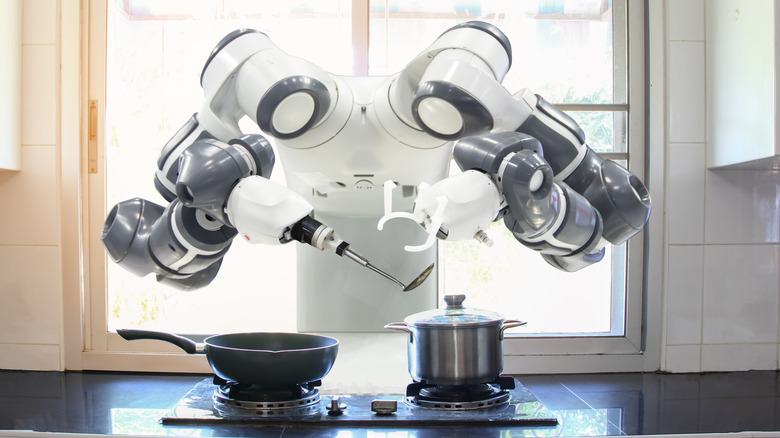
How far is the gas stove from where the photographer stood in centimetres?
90

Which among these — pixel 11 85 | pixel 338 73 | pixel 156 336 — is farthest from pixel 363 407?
pixel 11 85

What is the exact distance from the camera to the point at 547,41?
5.94 feet

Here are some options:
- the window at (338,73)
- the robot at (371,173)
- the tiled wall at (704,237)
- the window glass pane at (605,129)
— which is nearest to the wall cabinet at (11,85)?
the window at (338,73)

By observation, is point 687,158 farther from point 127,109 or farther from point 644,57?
point 127,109

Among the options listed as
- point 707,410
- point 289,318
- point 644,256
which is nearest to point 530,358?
point 644,256

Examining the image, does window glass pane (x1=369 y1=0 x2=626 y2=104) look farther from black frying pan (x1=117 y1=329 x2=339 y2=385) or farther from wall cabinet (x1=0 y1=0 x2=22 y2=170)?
black frying pan (x1=117 y1=329 x2=339 y2=385)

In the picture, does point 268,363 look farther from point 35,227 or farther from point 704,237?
point 704,237

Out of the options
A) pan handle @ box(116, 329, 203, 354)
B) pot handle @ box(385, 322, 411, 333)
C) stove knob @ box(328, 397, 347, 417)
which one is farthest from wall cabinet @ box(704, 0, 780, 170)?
pan handle @ box(116, 329, 203, 354)

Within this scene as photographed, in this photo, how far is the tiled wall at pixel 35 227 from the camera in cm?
173

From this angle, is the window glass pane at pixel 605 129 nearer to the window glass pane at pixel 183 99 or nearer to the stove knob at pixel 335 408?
the window glass pane at pixel 183 99

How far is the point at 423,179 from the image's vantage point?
103cm

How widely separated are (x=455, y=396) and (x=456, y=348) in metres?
0.08

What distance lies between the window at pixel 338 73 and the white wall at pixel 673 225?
120 millimetres

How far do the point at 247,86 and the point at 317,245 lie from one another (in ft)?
0.78
